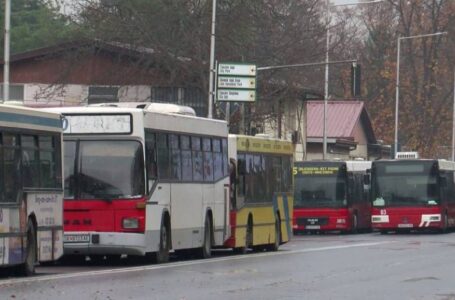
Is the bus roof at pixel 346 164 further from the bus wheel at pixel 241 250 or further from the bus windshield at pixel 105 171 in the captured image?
the bus windshield at pixel 105 171

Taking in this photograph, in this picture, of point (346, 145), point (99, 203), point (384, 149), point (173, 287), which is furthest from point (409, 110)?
point (173, 287)

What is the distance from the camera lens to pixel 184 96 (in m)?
53.1

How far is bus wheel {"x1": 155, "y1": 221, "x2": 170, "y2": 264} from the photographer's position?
2421 cm

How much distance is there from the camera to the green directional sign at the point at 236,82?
44031 millimetres

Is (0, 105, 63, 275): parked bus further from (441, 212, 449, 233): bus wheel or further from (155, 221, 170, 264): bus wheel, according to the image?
(441, 212, 449, 233): bus wheel

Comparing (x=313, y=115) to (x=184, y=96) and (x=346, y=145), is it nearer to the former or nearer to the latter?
(x=346, y=145)

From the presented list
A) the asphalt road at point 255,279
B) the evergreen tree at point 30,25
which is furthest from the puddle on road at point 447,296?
the evergreen tree at point 30,25

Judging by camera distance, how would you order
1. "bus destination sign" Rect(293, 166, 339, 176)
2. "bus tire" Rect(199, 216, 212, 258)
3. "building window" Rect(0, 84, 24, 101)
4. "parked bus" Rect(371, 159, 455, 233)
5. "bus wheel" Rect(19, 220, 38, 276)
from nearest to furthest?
"bus wheel" Rect(19, 220, 38, 276), "bus tire" Rect(199, 216, 212, 258), "parked bus" Rect(371, 159, 455, 233), "bus destination sign" Rect(293, 166, 339, 176), "building window" Rect(0, 84, 24, 101)

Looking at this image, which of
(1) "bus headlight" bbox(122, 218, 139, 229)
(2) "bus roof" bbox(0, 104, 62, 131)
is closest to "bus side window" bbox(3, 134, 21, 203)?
(2) "bus roof" bbox(0, 104, 62, 131)

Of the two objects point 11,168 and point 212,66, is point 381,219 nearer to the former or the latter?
point 212,66

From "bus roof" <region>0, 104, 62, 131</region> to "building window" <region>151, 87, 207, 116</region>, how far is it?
101 feet

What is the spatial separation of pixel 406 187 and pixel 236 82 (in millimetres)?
8667

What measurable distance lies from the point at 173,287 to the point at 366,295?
2.61 meters

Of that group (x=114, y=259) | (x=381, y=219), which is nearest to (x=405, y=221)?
(x=381, y=219)
